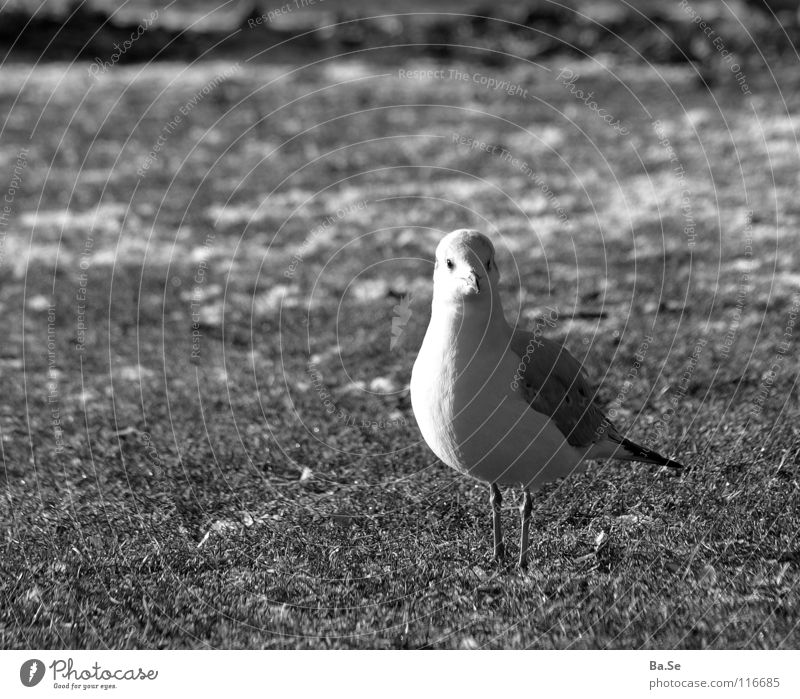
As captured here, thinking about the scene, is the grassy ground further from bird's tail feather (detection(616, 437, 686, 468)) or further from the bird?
the bird

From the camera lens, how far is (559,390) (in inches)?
248

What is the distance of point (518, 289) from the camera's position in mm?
12023

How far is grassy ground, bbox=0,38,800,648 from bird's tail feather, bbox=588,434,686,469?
36 centimetres

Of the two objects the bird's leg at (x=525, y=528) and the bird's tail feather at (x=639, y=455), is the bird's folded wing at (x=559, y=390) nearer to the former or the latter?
the bird's tail feather at (x=639, y=455)

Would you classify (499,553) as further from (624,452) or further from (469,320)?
(469,320)

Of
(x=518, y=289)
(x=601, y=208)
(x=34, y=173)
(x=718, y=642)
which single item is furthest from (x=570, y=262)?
(x=34, y=173)

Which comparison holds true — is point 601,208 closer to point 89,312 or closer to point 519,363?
point 89,312

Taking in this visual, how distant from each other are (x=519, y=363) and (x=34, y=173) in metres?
13.8

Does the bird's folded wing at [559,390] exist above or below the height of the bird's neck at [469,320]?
below

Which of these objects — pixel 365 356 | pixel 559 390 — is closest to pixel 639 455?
pixel 559 390

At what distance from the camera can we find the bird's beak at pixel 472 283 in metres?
5.59
